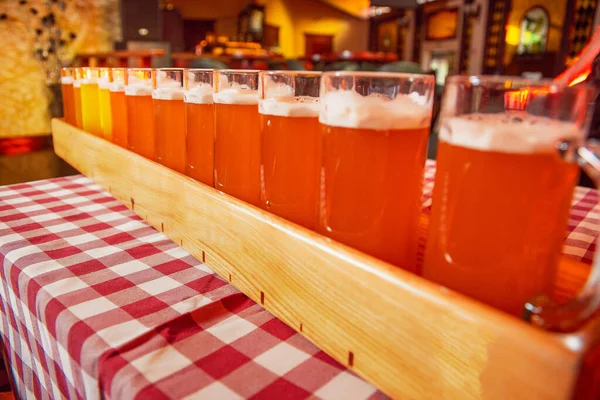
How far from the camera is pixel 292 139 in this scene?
0.70 metres

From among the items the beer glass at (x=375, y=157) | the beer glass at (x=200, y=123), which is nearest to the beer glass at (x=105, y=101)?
the beer glass at (x=200, y=123)

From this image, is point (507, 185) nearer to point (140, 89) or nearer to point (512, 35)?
point (140, 89)

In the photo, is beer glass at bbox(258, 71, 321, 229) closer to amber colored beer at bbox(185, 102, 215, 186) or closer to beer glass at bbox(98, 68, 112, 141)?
amber colored beer at bbox(185, 102, 215, 186)

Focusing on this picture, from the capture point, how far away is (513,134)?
0.44 m

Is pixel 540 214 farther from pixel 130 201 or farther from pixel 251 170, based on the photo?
pixel 130 201

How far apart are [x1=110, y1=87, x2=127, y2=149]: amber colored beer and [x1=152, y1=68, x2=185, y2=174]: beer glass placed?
11.2 inches

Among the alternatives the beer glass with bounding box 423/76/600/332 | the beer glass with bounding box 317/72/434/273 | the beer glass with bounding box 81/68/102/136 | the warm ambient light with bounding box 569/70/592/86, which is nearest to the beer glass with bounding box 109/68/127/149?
the beer glass with bounding box 81/68/102/136

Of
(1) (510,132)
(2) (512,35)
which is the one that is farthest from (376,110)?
(2) (512,35)

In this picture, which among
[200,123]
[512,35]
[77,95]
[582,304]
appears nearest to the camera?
[582,304]

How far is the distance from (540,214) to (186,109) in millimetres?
742

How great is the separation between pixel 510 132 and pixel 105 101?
1353 millimetres

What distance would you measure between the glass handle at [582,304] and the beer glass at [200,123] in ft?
2.18

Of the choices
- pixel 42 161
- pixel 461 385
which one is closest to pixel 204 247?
pixel 461 385

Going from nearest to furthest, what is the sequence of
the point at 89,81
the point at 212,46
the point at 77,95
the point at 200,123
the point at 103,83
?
the point at 200,123
the point at 103,83
the point at 89,81
the point at 77,95
the point at 212,46
